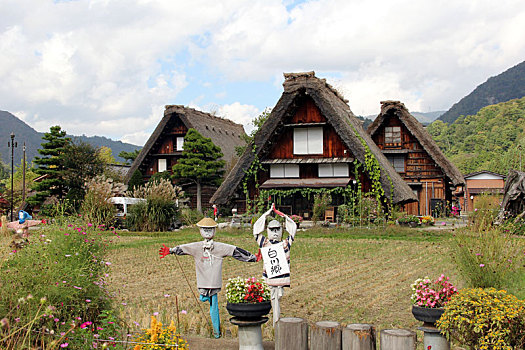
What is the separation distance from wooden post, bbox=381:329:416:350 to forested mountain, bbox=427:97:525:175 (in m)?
63.3

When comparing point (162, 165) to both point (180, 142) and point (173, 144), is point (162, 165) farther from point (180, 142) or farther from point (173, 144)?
point (180, 142)

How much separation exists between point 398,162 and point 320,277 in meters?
22.6

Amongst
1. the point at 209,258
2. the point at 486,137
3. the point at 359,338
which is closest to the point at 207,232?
the point at 209,258

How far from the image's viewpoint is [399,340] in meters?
4.93

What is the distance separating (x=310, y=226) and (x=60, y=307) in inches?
766

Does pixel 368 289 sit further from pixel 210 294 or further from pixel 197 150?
pixel 197 150

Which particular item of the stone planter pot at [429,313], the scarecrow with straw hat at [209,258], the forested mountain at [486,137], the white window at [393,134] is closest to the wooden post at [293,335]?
the stone planter pot at [429,313]

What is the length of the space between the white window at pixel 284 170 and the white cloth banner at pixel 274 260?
22069 millimetres

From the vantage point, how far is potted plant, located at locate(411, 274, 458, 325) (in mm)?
5613

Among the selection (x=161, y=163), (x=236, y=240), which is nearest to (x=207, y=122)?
(x=161, y=163)

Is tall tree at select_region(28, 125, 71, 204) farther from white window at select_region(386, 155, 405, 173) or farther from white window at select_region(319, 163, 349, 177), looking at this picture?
white window at select_region(386, 155, 405, 173)

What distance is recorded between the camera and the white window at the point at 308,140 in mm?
28453

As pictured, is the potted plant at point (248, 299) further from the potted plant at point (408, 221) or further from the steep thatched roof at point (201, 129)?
the steep thatched roof at point (201, 129)

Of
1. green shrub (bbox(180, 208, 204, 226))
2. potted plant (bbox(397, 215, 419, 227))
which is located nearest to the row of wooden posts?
potted plant (bbox(397, 215, 419, 227))
